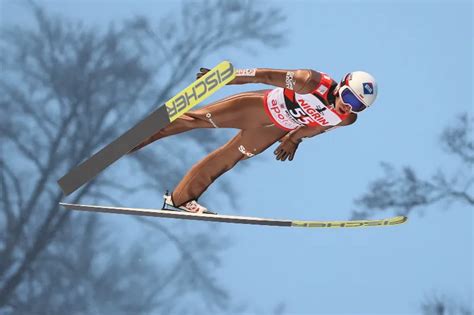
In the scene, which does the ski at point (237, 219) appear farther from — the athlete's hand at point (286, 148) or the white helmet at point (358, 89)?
the white helmet at point (358, 89)

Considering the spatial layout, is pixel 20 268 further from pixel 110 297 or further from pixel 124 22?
pixel 124 22

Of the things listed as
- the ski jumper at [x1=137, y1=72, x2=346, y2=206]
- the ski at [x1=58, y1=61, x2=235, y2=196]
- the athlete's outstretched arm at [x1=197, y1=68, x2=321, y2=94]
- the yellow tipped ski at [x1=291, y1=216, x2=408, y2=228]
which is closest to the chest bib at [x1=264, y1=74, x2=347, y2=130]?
the ski jumper at [x1=137, y1=72, x2=346, y2=206]

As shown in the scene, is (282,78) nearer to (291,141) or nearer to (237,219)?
(291,141)

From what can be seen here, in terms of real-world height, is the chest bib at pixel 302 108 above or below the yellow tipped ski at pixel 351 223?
above

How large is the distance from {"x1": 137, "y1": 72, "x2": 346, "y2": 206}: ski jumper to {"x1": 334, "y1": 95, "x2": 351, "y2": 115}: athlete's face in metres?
0.04

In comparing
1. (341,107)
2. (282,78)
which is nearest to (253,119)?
(282,78)

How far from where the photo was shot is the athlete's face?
6.74 metres

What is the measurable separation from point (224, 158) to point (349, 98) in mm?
1271

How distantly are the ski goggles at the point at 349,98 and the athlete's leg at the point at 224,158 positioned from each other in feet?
2.31

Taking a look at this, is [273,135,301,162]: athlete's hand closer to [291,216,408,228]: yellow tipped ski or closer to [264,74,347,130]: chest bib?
[264,74,347,130]: chest bib

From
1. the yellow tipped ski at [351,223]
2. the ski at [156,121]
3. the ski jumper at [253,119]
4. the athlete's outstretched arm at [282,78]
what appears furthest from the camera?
the yellow tipped ski at [351,223]

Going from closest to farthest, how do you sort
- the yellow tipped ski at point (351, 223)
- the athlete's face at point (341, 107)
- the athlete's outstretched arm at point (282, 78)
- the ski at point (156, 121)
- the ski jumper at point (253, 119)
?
1. the ski at point (156, 121)
2. the athlete's outstretched arm at point (282, 78)
3. the athlete's face at point (341, 107)
4. the ski jumper at point (253, 119)
5. the yellow tipped ski at point (351, 223)

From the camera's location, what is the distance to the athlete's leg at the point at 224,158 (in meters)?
7.23

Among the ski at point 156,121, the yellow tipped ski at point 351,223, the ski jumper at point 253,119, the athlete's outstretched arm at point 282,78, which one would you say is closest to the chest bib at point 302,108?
the ski jumper at point 253,119
